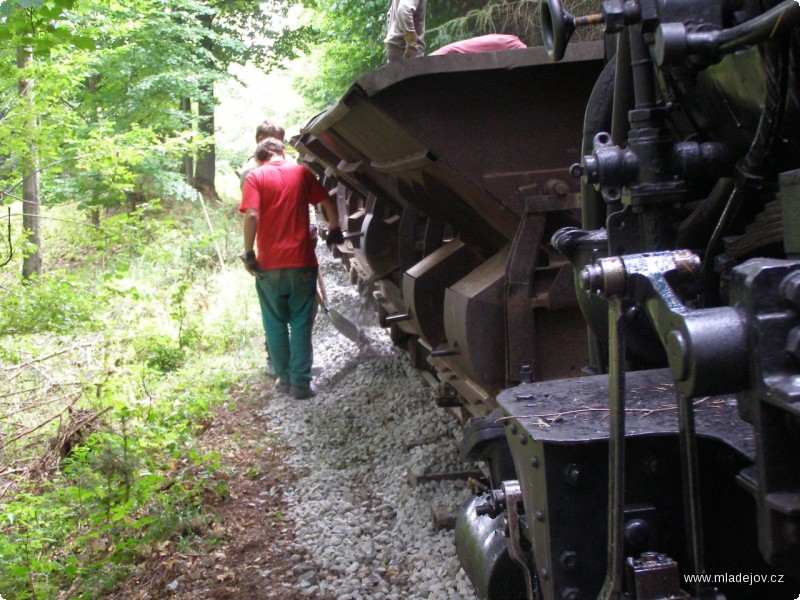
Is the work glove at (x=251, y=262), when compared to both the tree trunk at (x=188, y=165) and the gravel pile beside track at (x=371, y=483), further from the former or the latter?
the tree trunk at (x=188, y=165)

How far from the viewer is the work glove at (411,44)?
271 inches

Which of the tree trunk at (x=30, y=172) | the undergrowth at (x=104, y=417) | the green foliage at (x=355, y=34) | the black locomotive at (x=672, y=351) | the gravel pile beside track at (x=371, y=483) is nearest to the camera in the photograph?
the black locomotive at (x=672, y=351)

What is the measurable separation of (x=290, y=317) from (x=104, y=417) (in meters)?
1.94

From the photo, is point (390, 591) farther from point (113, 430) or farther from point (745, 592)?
point (113, 430)

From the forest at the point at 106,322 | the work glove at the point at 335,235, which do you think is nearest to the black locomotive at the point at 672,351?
the forest at the point at 106,322

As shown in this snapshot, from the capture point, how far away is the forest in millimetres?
4426

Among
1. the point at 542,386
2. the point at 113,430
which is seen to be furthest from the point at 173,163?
the point at 542,386

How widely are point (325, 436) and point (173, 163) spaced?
1002cm

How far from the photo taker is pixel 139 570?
13.3 feet

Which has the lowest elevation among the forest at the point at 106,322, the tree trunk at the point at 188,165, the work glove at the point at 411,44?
the forest at the point at 106,322

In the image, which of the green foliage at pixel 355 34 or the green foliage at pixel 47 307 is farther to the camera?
the green foliage at pixel 355 34

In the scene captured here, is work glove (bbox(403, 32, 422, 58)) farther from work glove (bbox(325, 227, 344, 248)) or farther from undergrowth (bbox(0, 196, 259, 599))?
undergrowth (bbox(0, 196, 259, 599))

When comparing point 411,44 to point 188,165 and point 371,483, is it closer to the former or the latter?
point 371,483

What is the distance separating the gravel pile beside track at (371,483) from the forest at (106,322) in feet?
2.15
